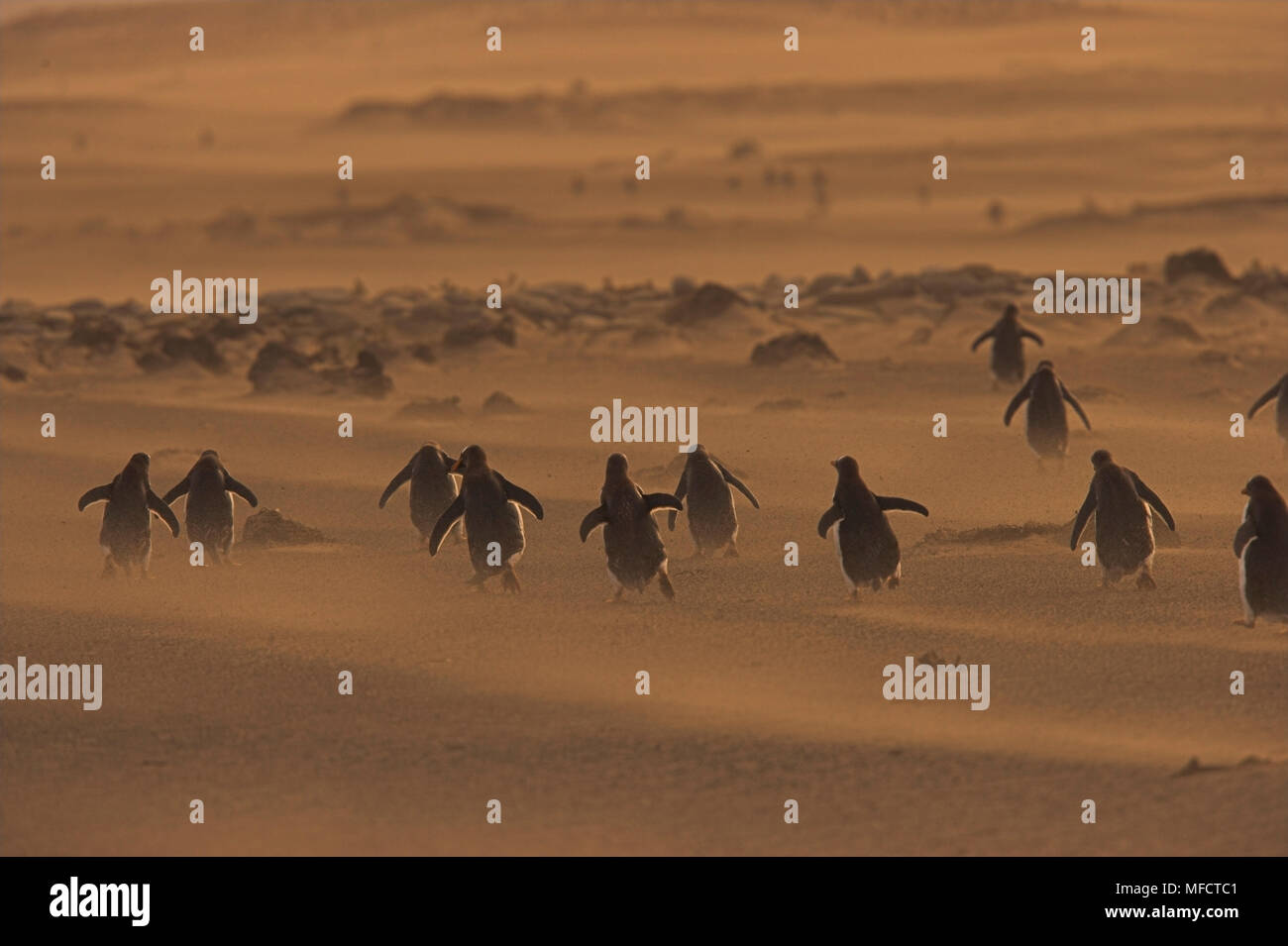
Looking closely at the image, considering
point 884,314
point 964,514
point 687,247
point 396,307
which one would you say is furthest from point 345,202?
point 964,514

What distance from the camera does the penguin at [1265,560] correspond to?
31.1 ft

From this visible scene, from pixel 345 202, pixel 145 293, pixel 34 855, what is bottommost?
pixel 34 855

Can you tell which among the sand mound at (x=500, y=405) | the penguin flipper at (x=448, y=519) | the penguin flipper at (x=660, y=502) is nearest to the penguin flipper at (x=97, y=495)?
the penguin flipper at (x=448, y=519)

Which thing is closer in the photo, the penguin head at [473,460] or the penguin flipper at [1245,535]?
the penguin flipper at [1245,535]

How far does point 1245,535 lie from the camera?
32.4ft

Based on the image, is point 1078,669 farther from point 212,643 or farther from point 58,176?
point 58,176

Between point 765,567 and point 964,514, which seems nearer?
point 765,567

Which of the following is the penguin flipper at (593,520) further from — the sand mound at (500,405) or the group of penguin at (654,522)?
the sand mound at (500,405)

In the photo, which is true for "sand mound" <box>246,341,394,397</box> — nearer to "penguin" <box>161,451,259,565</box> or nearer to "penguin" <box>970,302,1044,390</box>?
"penguin" <box>970,302,1044,390</box>

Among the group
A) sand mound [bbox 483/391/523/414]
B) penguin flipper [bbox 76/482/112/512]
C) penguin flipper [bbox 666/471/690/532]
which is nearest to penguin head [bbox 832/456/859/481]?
A: penguin flipper [bbox 666/471/690/532]

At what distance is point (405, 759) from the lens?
801cm

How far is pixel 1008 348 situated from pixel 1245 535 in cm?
1014

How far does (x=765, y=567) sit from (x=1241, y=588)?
10.0 feet

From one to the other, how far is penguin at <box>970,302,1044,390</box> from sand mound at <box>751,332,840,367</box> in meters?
3.75
